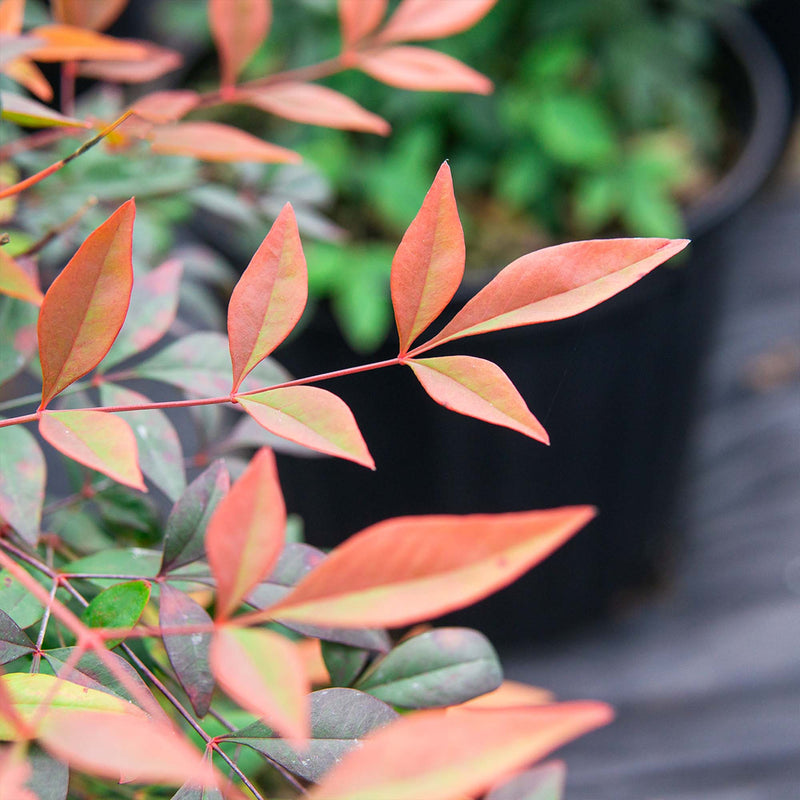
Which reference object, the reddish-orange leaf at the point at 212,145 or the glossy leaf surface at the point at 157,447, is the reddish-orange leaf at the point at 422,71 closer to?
the reddish-orange leaf at the point at 212,145

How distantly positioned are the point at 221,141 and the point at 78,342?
14 cm

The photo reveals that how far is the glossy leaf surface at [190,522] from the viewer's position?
0.93 feet

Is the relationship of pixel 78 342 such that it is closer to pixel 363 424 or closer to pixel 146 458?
pixel 146 458

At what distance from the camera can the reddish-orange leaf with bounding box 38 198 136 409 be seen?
0.73ft

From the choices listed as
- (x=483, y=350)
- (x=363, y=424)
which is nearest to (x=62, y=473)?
(x=363, y=424)

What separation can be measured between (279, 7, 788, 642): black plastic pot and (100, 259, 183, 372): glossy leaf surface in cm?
50

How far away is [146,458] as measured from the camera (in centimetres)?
32

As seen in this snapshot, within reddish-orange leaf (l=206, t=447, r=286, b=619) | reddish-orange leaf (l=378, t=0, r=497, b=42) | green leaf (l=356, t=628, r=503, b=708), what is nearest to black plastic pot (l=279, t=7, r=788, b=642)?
reddish-orange leaf (l=378, t=0, r=497, b=42)

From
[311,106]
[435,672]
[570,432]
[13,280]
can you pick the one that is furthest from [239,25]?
[570,432]

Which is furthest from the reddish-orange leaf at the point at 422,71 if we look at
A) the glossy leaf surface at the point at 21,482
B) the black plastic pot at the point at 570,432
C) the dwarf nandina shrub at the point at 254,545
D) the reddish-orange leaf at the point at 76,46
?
the black plastic pot at the point at 570,432

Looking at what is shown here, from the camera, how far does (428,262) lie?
0.23 metres

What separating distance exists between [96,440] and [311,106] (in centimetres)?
22

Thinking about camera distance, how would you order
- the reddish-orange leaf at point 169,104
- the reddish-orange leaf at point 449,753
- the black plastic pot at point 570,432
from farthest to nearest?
the black plastic pot at point 570,432 < the reddish-orange leaf at point 169,104 < the reddish-orange leaf at point 449,753

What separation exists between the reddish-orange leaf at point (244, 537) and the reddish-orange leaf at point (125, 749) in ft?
0.09
